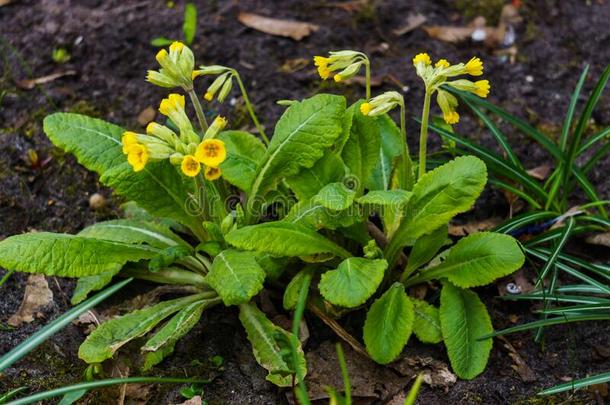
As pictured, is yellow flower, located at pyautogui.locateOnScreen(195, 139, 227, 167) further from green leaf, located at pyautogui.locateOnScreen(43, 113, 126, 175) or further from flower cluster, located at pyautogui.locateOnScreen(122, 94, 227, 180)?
green leaf, located at pyautogui.locateOnScreen(43, 113, 126, 175)

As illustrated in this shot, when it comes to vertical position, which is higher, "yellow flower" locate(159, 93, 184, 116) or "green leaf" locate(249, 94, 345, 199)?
"yellow flower" locate(159, 93, 184, 116)

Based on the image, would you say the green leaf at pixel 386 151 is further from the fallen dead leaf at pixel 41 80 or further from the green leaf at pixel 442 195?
the fallen dead leaf at pixel 41 80

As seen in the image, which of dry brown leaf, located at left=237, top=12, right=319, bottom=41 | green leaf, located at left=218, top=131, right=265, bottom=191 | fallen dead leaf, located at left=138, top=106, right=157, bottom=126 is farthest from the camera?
dry brown leaf, located at left=237, top=12, right=319, bottom=41

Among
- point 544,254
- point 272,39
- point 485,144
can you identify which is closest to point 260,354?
point 544,254

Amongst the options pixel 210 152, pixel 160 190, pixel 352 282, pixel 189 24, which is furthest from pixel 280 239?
Result: pixel 189 24

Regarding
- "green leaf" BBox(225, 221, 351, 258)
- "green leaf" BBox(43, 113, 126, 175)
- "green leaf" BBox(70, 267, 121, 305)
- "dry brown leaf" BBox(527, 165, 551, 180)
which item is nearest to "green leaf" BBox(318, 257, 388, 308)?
"green leaf" BBox(225, 221, 351, 258)

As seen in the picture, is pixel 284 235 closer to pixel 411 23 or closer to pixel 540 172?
pixel 540 172

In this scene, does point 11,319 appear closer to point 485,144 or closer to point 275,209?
point 275,209
